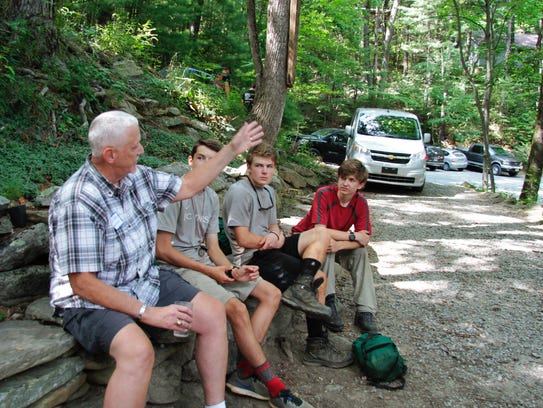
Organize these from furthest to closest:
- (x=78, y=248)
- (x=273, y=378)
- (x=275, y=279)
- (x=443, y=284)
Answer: (x=443, y=284)
(x=275, y=279)
(x=273, y=378)
(x=78, y=248)

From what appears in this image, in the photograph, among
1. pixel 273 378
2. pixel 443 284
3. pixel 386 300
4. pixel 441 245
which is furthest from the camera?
pixel 441 245

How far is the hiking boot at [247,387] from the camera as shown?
285cm

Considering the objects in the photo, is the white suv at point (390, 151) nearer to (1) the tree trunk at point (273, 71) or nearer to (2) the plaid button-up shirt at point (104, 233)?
(1) the tree trunk at point (273, 71)

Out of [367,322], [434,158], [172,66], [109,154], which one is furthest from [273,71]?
[434,158]

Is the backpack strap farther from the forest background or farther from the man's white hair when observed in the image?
the forest background

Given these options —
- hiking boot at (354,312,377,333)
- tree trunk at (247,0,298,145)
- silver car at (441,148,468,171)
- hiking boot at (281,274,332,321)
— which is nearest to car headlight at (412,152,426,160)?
tree trunk at (247,0,298,145)

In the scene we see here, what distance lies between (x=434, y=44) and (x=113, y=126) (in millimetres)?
32411

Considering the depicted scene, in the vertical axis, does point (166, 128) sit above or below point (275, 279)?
above

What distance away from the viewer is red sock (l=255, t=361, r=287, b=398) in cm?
276

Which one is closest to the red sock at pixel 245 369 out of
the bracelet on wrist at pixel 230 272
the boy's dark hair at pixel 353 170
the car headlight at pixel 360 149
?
the bracelet on wrist at pixel 230 272

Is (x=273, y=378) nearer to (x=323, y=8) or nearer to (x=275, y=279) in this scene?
(x=275, y=279)

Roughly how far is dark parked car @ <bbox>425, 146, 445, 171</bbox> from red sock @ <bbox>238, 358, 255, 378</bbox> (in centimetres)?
2152

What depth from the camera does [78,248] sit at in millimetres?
2100

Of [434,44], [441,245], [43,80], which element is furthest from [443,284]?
[434,44]
